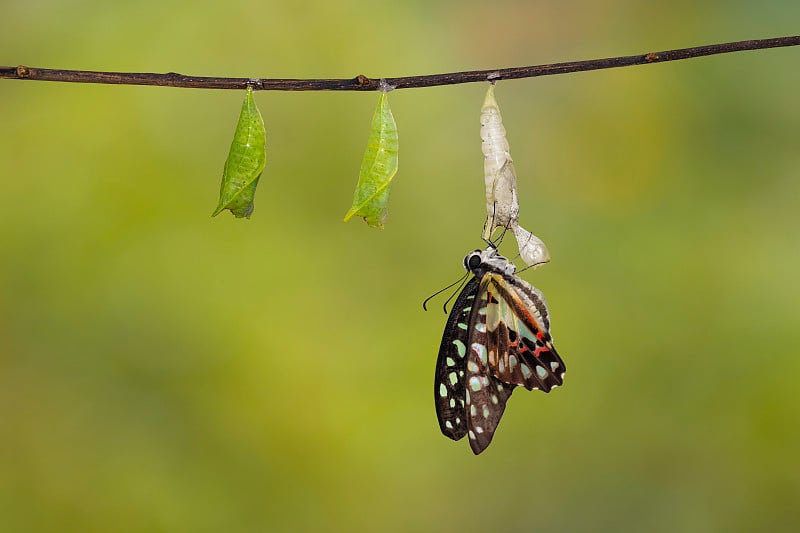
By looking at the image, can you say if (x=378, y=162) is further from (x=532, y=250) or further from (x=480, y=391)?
(x=480, y=391)

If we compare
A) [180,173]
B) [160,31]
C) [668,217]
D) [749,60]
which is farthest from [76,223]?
[749,60]

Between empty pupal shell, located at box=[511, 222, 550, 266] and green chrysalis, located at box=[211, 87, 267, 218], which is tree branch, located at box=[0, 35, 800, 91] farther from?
empty pupal shell, located at box=[511, 222, 550, 266]

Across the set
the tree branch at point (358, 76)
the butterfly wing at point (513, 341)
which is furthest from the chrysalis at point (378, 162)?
the butterfly wing at point (513, 341)

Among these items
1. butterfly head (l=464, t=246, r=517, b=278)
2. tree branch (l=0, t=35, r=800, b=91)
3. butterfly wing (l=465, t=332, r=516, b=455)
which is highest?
tree branch (l=0, t=35, r=800, b=91)

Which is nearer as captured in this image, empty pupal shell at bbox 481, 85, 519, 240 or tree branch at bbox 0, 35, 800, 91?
tree branch at bbox 0, 35, 800, 91

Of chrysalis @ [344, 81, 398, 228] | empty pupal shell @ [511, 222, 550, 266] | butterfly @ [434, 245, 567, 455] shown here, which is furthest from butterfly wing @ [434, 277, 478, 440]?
chrysalis @ [344, 81, 398, 228]

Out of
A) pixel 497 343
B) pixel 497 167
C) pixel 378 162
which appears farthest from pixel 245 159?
pixel 497 343

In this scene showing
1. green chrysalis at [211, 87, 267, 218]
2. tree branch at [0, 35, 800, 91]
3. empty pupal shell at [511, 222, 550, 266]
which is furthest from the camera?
empty pupal shell at [511, 222, 550, 266]

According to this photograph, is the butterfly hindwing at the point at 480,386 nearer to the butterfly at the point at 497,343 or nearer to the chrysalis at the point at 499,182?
the butterfly at the point at 497,343

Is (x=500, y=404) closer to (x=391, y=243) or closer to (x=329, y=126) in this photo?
(x=391, y=243)
